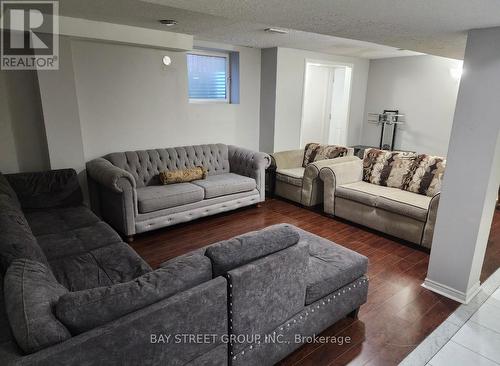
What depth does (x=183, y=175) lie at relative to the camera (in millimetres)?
4035

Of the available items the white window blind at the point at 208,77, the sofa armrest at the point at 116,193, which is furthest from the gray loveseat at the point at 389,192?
the sofa armrest at the point at 116,193

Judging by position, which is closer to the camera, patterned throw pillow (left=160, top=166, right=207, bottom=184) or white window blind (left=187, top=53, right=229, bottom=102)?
patterned throw pillow (left=160, top=166, right=207, bottom=184)

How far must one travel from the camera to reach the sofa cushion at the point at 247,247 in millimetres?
1529

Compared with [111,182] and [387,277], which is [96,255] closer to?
[111,182]

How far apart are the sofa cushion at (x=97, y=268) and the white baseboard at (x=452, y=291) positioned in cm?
225

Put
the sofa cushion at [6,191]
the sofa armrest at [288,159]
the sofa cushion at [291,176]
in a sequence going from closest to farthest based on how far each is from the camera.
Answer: the sofa cushion at [6,191] < the sofa cushion at [291,176] < the sofa armrest at [288,159]

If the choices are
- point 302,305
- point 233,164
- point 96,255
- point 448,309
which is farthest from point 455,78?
point 96,255

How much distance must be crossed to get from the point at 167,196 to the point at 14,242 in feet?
6.17

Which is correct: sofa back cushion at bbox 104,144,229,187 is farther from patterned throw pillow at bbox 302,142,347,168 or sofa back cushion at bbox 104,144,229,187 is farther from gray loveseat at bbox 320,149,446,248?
gray loveseat at bbox 320,149,446,248

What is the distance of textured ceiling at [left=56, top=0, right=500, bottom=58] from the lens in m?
1.65

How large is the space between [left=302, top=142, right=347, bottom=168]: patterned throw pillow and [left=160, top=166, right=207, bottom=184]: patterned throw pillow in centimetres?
172

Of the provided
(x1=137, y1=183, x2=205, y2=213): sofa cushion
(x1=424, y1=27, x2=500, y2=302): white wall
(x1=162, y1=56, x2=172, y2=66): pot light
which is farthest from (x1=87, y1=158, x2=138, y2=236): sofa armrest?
(x1=424, y1=27, x2=500, y2=302): white wall

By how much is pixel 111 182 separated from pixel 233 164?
1923 millimetres

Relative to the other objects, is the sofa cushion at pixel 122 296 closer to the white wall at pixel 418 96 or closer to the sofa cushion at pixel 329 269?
the sofa cushion at pixel 329 269
